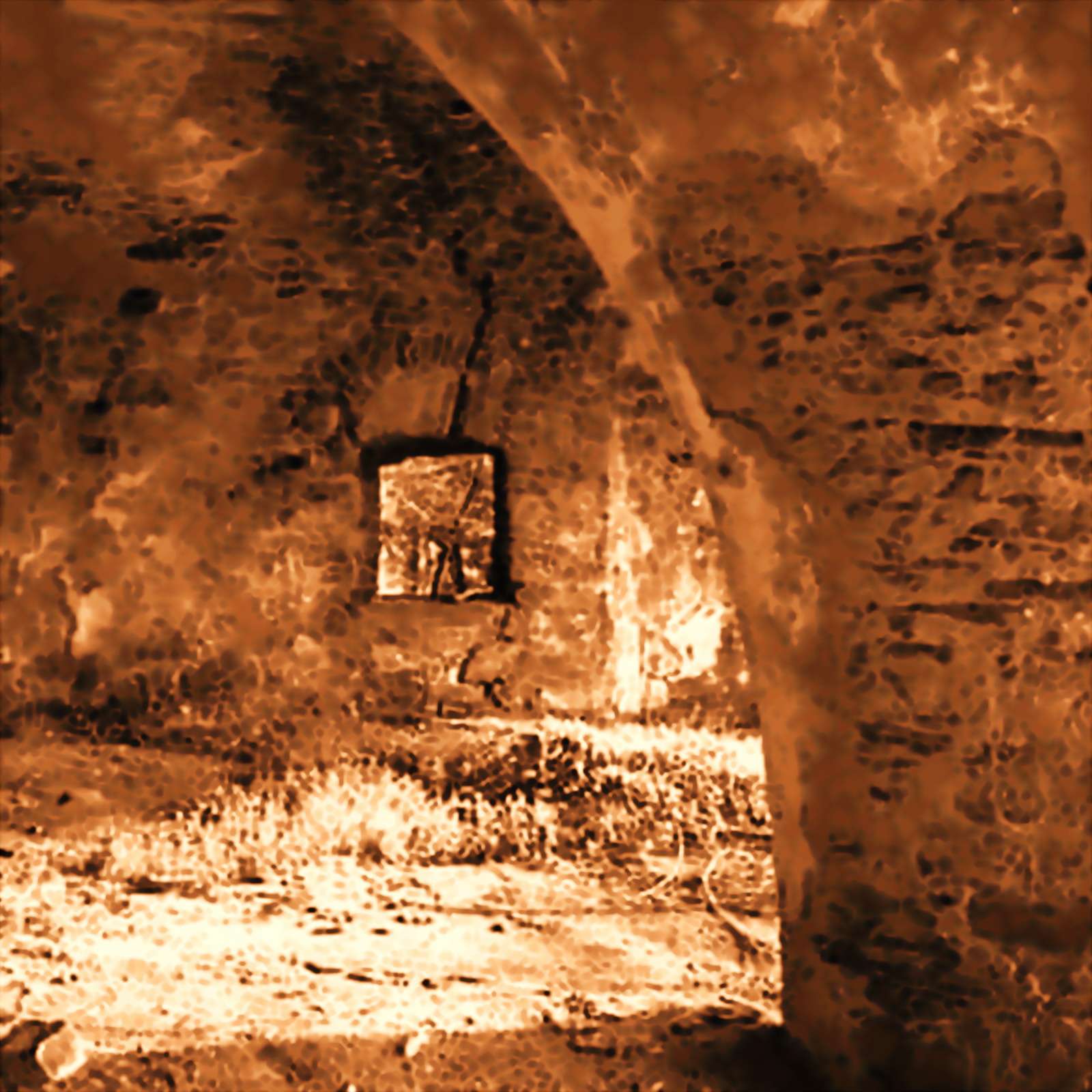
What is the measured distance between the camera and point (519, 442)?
1206 millimetres

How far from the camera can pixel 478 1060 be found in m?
1.17

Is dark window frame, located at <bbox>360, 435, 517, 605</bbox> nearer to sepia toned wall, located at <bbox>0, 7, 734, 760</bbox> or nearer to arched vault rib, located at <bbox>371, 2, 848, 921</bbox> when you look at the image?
sepia toned wall, located at <bbox>0, 7, 734, 760</bbox>

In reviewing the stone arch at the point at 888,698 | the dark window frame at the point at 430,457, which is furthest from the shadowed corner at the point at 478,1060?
the dark window frame at the point at 430,457

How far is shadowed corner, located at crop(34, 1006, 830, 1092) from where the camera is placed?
45.1 inches

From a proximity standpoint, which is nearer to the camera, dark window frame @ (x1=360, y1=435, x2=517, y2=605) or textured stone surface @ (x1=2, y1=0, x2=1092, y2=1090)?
textured stone surface @ (x1=2, y1=0, x2=1092, y2=1090)

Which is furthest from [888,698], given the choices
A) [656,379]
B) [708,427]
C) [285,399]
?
[285,399]

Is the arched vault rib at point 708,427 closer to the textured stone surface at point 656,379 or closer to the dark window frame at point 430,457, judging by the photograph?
the textured stone surface at point 656,379

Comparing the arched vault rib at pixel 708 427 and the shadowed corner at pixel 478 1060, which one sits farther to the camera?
Result: the shadowed corner at pixel 478 1060

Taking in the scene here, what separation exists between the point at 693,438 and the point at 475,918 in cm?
57

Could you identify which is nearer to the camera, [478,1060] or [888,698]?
[888,698]

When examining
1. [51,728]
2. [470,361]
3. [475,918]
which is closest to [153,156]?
[470,361]

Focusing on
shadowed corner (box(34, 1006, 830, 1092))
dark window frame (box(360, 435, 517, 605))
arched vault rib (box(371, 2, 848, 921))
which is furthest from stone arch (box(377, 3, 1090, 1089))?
dark window frame (box(360, 435, 517, 605))

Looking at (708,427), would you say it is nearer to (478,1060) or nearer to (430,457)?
(430,457)

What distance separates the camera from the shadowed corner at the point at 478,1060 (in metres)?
1.15
